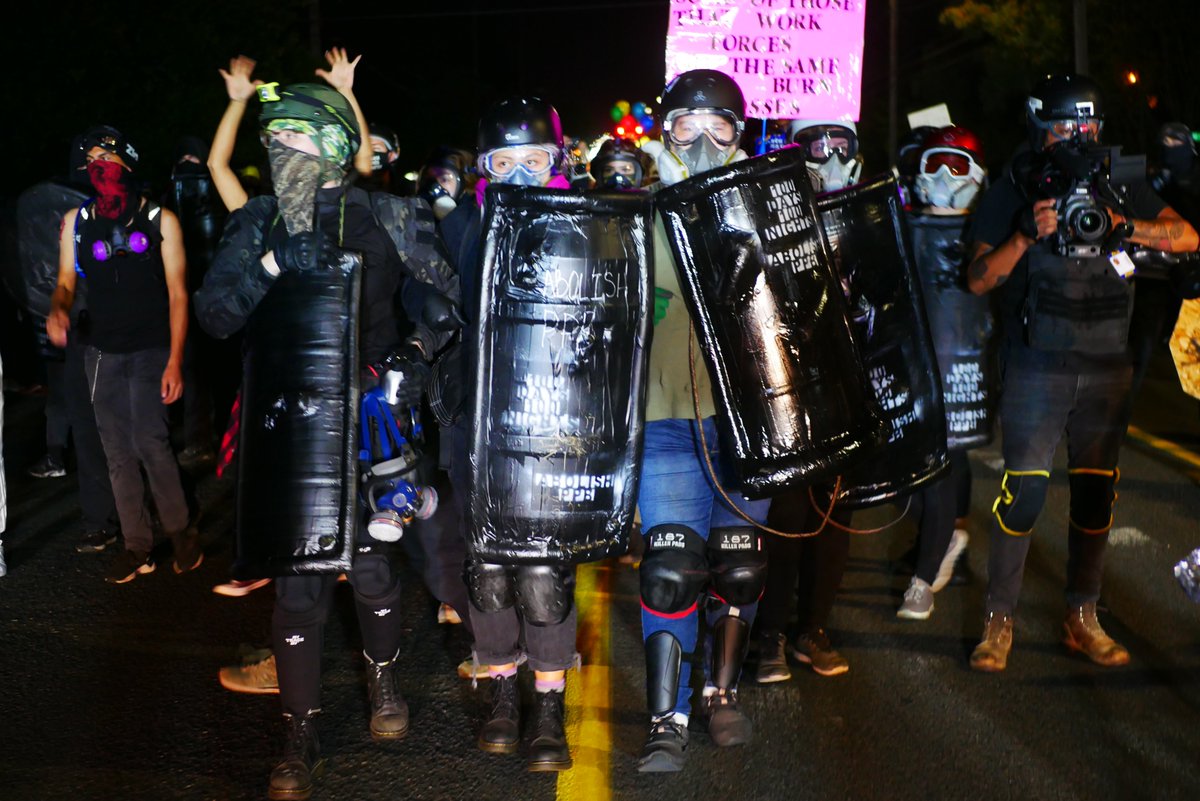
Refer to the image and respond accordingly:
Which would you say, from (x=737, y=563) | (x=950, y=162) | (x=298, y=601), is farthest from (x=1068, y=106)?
(x=298, y=601)

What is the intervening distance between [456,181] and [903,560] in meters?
3.20

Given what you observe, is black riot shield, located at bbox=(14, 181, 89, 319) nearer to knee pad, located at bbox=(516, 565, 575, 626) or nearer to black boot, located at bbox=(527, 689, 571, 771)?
knee pad, located at bbox=(516, 565, 575, 626)

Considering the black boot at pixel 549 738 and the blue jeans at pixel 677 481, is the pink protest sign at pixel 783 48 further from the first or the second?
the black boot at pixel 549 738

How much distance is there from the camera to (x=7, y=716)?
434 cm

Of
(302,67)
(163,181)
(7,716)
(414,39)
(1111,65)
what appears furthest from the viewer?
(414,39)

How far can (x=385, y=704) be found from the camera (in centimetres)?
419

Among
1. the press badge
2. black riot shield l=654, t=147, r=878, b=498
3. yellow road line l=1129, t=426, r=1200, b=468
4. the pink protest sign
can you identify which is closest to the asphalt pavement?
black riot shield l=654, t=147, r=878, b=498

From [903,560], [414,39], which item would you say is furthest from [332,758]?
[414,39]

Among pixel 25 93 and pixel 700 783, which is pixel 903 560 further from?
pixel 25 93

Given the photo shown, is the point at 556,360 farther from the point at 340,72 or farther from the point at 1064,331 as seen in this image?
the point at 1064,331

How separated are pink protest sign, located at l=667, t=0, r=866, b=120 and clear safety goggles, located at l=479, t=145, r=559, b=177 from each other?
3133mm

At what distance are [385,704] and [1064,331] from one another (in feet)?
9.28

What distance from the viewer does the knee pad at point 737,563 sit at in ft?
13.2

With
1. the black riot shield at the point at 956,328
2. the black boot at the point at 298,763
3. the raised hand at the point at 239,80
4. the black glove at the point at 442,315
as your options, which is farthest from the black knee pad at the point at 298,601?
the black riot shield at the point at 956,328
